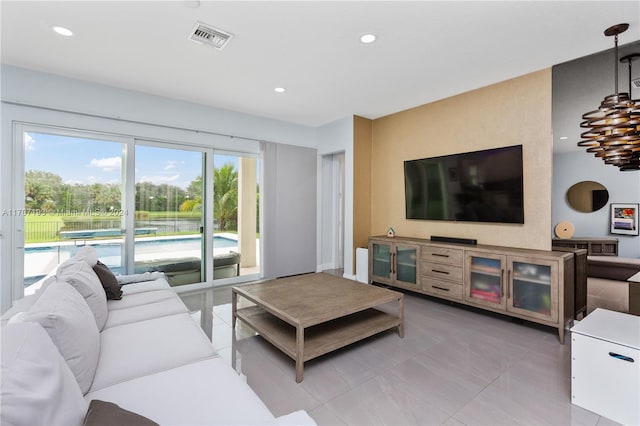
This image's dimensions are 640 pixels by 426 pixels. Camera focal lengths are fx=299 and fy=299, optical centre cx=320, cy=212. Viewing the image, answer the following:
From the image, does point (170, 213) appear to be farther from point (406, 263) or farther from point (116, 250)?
point (406, 263)

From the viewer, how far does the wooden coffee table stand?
2.23m

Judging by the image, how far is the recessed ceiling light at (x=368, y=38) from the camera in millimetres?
2607

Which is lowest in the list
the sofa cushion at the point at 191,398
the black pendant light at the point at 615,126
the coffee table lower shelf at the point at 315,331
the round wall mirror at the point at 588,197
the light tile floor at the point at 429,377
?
the light tile floor at the point at 429,377

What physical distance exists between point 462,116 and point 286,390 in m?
3.77

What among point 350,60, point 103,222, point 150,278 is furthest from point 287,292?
point 103,222

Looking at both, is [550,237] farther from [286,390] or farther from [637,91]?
[286,390]

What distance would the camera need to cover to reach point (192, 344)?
1785 millimetres

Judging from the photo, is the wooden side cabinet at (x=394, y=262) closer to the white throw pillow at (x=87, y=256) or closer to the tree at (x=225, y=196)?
the tree at (x=225, y=196)

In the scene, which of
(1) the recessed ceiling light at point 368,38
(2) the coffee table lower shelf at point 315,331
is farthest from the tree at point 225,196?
(1) the recessed ceiling light at point 368,38

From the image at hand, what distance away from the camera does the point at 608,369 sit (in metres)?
1.76

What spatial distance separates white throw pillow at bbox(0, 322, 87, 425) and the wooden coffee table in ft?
4.50

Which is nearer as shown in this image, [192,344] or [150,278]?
[192,344]

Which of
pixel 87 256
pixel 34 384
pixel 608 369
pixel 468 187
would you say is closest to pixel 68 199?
pixel 87 256

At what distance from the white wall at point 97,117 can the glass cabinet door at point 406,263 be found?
9.28 ft
